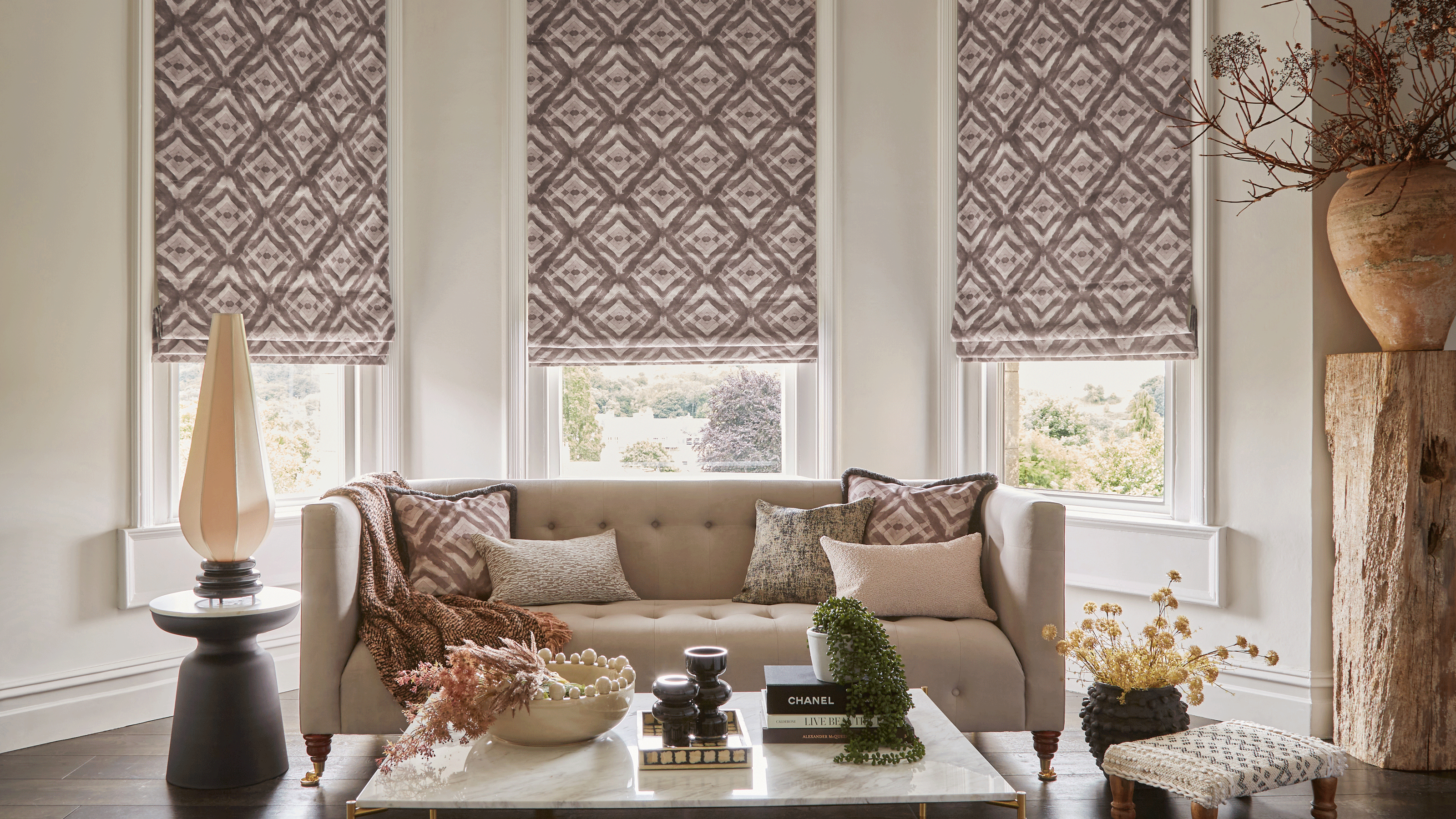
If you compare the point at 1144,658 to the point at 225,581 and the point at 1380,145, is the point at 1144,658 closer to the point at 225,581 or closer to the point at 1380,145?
the point at 1380,145

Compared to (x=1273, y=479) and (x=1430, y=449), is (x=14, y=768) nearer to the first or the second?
(x=1273, y=479)

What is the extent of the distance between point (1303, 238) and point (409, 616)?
3.05 metres

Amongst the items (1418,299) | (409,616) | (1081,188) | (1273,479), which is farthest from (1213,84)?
(409,616)

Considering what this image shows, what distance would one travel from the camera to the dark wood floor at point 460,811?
2545 mm

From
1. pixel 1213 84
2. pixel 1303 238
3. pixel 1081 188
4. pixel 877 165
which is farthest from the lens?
pixel 877 165

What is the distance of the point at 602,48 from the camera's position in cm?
414

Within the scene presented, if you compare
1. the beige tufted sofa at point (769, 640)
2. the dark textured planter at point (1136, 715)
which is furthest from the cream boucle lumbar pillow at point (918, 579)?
the dark textured planter at point (1136, 715)

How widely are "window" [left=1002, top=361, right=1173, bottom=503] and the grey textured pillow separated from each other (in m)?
1.86

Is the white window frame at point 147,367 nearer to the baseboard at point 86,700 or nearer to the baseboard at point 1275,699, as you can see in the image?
the baseboard at point 86,700

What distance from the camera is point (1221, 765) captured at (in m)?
2.27

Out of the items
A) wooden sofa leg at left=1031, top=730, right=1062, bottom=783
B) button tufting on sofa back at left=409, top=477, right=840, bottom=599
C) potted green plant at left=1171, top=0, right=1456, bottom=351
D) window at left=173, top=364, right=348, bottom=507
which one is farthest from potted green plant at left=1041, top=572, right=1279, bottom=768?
window at left=173, top=364, right=348, bottom=507

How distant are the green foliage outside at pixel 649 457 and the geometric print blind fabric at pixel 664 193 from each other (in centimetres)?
37

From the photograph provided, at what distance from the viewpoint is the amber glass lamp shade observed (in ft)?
9.25

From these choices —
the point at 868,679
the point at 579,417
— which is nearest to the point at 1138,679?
the point at 868,679
